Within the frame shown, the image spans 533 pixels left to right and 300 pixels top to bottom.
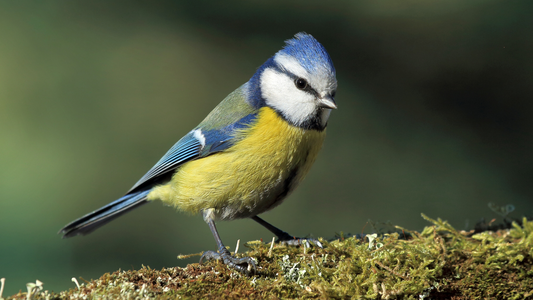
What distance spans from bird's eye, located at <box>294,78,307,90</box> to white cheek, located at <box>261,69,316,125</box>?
16 millimetres

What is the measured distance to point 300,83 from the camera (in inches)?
68.8

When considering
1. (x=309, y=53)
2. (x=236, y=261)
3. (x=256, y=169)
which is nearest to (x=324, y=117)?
(x=309, y=53)

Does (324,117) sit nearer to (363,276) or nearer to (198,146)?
(198,146)

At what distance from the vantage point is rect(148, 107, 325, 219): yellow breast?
1.68 metres

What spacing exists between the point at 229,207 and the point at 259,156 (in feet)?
0.93

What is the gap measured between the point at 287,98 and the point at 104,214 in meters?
1.13

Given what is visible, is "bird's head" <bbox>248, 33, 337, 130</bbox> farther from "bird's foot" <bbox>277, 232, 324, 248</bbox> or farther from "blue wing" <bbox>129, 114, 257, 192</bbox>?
"bird's foot" <bbox>277, 232, 324, 248</bbox>

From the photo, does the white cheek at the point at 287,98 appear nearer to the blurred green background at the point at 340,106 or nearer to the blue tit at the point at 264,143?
the blue tit at the point at 264,143

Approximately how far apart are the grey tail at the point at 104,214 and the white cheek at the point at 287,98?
84cm

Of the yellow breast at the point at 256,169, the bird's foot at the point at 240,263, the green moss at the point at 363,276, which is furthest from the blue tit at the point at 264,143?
the green moss at the point at 363,276

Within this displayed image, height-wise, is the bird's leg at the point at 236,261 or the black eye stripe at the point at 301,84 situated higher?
the black eye stripe at the point at 301,84

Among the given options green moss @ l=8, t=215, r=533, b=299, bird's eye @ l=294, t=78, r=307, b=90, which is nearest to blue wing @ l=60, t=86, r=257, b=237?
bird's eye @ l=294, t=78, r=307, b=90

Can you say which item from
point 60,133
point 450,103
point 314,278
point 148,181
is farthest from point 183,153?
point 450,103

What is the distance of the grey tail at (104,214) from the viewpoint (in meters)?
2.06
